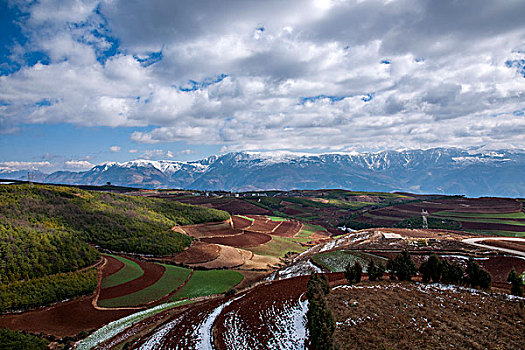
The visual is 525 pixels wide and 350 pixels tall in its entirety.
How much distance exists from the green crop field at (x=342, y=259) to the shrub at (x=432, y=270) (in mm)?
13928

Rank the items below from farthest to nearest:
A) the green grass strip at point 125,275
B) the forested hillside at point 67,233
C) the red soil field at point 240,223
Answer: the red soil field at point 240,223, the green grass strip at point 125,275, the forested hillside at point 67,233

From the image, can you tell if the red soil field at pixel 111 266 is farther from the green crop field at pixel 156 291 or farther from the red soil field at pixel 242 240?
the red soil field at pixel 242 240

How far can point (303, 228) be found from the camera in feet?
430

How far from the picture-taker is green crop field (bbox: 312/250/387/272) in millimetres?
51219

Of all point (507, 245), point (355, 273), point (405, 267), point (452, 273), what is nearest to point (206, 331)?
point (355, 273)

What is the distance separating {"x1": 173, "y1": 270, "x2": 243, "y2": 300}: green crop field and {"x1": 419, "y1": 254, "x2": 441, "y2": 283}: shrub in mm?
31805

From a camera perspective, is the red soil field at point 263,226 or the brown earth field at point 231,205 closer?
the red soil field at point 263,226

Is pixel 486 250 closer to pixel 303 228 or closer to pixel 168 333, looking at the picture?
pixel 168 333

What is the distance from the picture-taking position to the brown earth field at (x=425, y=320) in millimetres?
19109

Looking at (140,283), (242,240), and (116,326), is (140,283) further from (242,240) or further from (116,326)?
(242,240)

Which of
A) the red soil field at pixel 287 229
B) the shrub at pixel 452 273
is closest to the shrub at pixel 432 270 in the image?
the shrub at pixel 452 273

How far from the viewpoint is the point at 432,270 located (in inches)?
1388

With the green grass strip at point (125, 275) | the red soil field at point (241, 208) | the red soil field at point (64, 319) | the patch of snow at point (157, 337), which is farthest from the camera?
the red soil field at point (241, 208)

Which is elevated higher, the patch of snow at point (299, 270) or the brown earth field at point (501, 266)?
the brown earth field at point (501, 266)
